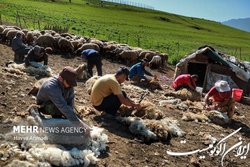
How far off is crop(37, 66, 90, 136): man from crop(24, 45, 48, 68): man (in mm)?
6127

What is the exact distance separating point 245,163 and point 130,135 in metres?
2.84

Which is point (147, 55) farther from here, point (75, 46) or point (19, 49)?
point (19, 49)

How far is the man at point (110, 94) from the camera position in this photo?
9.77 meters

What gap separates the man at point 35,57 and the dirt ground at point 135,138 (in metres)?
1.06

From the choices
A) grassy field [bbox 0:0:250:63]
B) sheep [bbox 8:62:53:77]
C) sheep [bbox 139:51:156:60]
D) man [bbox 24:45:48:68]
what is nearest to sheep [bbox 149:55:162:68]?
sheep [bbox 139:51:156:60]

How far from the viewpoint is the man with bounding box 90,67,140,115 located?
9766 mm

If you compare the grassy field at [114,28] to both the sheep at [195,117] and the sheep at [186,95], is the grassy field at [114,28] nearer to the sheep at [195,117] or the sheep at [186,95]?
the sheep at [186,95]

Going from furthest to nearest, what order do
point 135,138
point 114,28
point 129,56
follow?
point 114,28
point 129,56
point 135,138

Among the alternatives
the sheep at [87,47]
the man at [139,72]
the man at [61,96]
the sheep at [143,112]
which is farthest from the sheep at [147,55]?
the man at [61,96]

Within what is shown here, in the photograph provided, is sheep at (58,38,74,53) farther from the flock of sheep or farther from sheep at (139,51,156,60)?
sheep at (139,51,156,60)

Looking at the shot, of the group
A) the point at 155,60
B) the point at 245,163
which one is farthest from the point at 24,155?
the point at 155,60

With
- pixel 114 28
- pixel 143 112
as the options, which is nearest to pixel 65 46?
pixel 143 112

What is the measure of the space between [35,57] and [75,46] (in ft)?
26.2

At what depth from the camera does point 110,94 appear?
1002 cm
